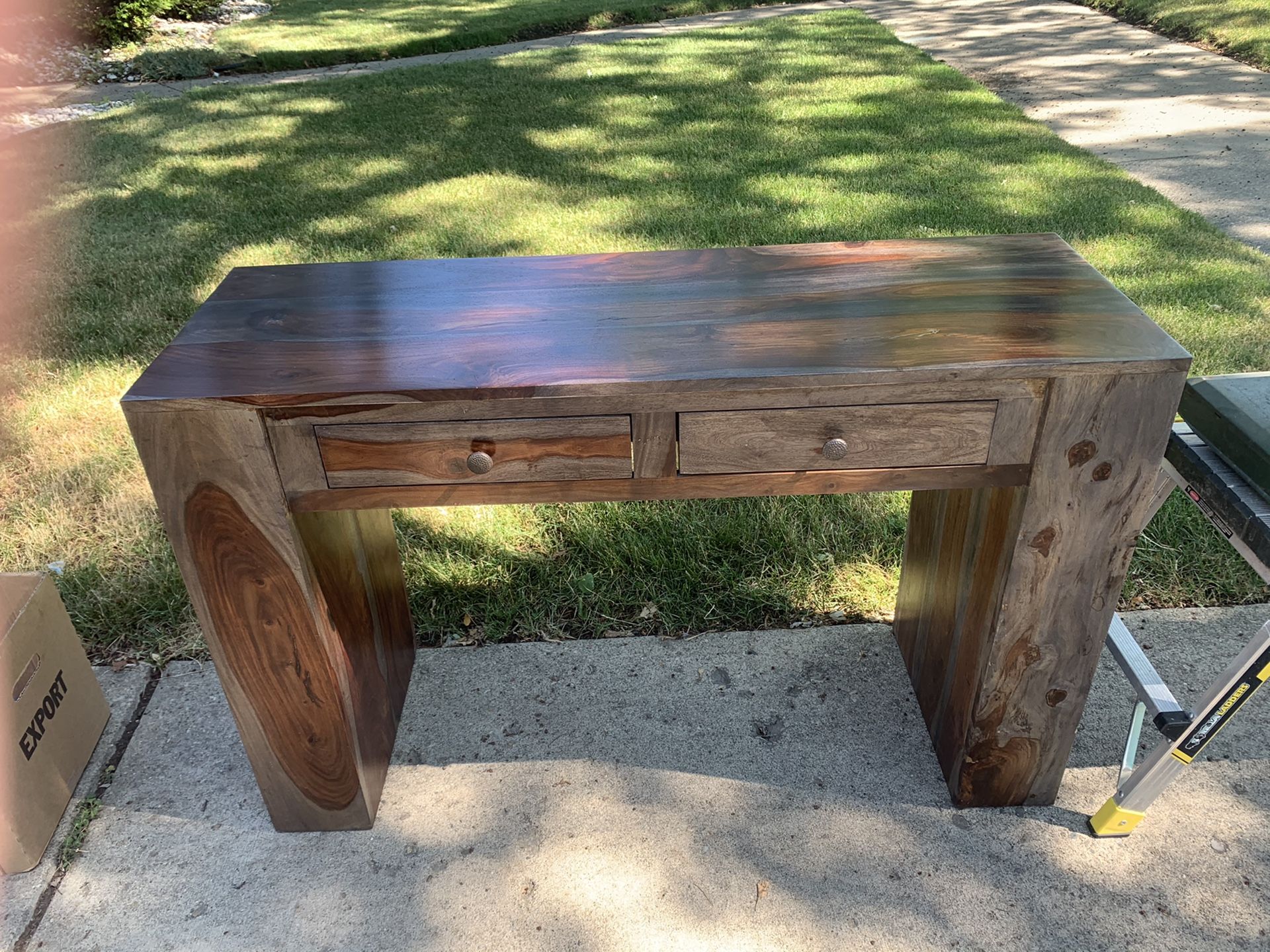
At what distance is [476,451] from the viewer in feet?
5.24

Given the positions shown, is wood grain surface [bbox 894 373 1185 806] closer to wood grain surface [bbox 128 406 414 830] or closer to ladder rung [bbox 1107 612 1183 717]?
ladder rung [bbox 1107 612 1183 717]

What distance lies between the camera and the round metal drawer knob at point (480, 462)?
62.7 inches

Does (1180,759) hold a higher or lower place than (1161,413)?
lower

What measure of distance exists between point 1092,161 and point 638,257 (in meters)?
4.70

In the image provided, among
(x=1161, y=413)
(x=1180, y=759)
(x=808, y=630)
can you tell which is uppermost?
(x=1161, y=413)

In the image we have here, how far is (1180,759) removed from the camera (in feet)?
6.04

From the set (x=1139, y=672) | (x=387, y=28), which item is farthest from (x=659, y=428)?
(x=387, y=28)

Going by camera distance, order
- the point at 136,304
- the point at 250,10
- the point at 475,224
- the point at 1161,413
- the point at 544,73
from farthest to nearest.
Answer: the point at 250,10
the point at 544,73
the point at 475,224
the point at 136,304
the point at 1161,413

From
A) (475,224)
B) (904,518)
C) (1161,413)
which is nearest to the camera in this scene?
(1161,413)

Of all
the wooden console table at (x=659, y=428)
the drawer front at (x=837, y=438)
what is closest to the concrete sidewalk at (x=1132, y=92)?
the wooden console table at (x=659, y=428)

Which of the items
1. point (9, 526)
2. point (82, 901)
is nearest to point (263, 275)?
point (82, 901)

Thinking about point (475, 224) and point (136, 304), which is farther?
point (475, 224)

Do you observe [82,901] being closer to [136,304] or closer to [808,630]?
[808,630]

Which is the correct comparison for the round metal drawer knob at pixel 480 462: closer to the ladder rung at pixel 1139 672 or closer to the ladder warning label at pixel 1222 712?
the ladder rung at pixel 1139 672
